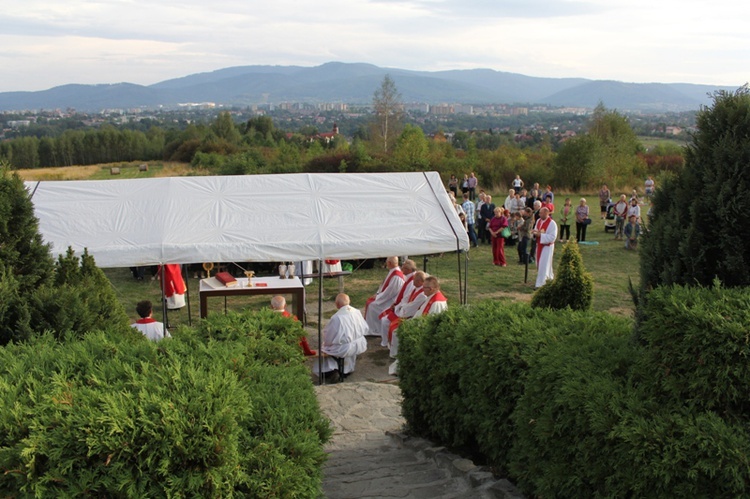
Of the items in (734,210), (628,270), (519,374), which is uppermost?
(734,210)

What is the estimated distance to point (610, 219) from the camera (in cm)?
2277

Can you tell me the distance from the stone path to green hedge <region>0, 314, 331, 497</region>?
44.6 inches

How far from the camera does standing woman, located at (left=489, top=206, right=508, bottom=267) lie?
16219 millimetres

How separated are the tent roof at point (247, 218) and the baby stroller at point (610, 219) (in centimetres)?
1144

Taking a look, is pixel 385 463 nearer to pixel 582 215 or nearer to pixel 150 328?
pixel 150 328

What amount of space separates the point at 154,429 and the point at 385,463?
2926 millimetres

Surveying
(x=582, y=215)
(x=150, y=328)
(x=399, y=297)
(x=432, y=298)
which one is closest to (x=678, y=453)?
(x=432, y=298)

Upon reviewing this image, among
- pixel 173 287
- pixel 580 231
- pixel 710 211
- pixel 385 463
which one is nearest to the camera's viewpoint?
pixel 710 211

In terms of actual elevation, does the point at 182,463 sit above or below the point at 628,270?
above

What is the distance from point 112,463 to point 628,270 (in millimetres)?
15086

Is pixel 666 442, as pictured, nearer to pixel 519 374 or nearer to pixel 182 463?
pixel 519 374

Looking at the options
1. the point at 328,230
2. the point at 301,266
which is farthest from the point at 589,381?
the point at 301,266

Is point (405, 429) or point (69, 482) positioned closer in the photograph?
point (69, 482)

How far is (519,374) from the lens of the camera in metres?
4.39
